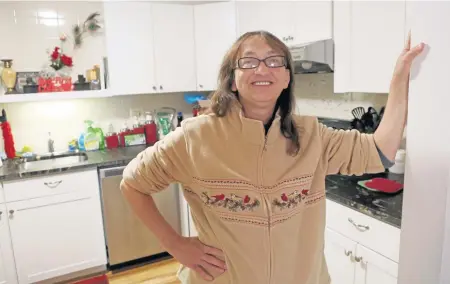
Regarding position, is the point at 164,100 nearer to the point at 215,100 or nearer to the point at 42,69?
the point at 42,69

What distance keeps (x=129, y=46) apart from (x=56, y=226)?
4.81ft

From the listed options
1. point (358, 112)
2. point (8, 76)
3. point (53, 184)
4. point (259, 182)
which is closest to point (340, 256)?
point (358, 112)

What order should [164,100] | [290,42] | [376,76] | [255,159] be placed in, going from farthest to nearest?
[164,100] → [290,42] → [376,76] → [255,159]

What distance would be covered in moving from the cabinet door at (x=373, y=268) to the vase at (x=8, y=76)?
2.65 meters

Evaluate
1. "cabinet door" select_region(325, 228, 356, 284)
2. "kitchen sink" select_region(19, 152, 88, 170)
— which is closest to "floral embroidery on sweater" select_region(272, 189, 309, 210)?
"cabinet door" select_region(325, 228, 356, 284)

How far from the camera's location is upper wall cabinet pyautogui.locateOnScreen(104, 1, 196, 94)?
2.88m

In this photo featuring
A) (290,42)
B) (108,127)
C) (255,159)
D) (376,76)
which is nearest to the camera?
(255,159)

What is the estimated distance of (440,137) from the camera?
744 millimetres

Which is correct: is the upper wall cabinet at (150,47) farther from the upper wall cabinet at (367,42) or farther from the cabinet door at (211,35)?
the upper wall cabinet at (367,42)

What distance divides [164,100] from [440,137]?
2.97 metres

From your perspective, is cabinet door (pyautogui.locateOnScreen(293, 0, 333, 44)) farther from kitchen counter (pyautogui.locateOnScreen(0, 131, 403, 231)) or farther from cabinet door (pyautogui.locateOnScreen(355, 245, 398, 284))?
cabinet door (pyautogui.locateOnScreen(355, 245, 398, 284))

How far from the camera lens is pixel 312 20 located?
7.43ft

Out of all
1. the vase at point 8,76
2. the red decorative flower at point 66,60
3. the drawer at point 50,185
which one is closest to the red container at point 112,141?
the drawer at point 50,185

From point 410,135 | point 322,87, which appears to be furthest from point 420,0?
point 322,87
